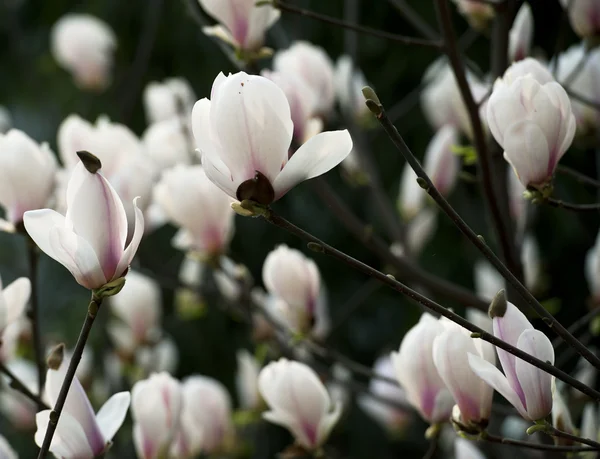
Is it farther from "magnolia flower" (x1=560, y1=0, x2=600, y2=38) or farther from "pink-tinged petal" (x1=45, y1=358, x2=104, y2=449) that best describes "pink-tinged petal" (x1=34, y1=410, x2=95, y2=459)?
"magnolia flower" (x1=560, y1=0, x2=600, y2=38)

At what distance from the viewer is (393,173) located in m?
1.22

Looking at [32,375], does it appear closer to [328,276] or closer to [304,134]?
[328,276]

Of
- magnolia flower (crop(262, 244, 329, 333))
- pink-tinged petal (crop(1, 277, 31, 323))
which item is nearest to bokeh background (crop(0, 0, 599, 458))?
magnolia flower (crop(262, 244, 329, 333))

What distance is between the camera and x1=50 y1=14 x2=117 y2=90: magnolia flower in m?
1.19

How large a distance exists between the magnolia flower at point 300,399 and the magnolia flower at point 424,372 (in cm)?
7

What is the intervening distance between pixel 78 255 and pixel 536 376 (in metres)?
0.20

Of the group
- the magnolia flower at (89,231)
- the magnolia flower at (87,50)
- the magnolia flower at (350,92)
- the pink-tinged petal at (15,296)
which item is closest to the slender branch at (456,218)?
the magnolia flower at (89,231)

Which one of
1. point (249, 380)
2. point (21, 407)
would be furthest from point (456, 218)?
point (21, 407)

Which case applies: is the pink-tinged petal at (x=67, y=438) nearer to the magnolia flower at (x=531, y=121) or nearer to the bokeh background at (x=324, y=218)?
the magnolia flower at (x=531, y=121)

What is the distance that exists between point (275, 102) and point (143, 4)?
1.19 metres

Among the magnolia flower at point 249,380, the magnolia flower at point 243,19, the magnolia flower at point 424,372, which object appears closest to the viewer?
the magnolia flower at point 424,372

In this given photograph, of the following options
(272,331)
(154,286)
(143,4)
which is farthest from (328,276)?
(143,4)

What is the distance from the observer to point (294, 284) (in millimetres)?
634

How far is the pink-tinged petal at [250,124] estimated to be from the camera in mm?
360
